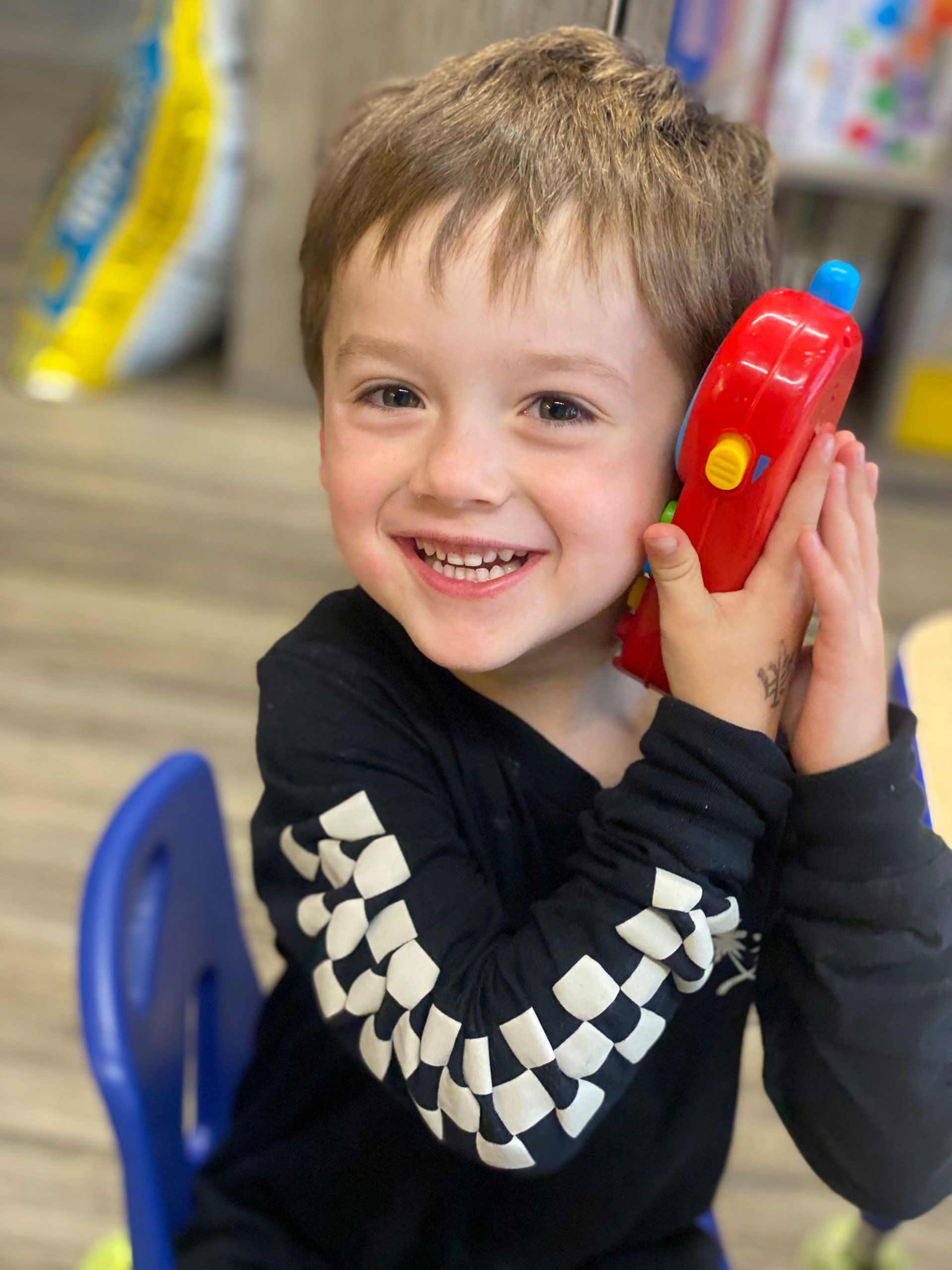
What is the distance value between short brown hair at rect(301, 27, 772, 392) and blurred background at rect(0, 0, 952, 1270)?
37.8 inches

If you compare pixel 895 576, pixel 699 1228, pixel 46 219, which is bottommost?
pixel 895 576

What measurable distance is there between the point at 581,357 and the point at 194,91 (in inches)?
88.1

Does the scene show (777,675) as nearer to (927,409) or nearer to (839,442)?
(839,442)

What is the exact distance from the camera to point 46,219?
9.78ft

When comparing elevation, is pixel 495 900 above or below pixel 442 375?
below

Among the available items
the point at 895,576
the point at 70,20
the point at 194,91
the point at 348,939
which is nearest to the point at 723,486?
the point at 348,939

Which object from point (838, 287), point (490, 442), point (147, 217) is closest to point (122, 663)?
point (147, 217)

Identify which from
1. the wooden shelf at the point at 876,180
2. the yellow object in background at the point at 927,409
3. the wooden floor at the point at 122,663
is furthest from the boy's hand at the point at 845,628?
the yellow object in background at the point at 927,409

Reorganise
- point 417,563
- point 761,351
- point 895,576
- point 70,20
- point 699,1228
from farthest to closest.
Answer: point 70,20
point 895,576
point 699,1228
point 417,563
point 761,351

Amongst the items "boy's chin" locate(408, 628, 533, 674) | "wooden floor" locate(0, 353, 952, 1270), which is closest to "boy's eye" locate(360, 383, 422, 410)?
"boy's chin" locate(408, 628, 533, 674)

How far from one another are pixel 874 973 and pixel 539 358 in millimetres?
360

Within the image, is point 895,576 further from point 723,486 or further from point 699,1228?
point 723,486

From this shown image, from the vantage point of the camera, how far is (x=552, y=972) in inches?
27.0

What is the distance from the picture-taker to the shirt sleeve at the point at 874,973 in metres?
0.67
